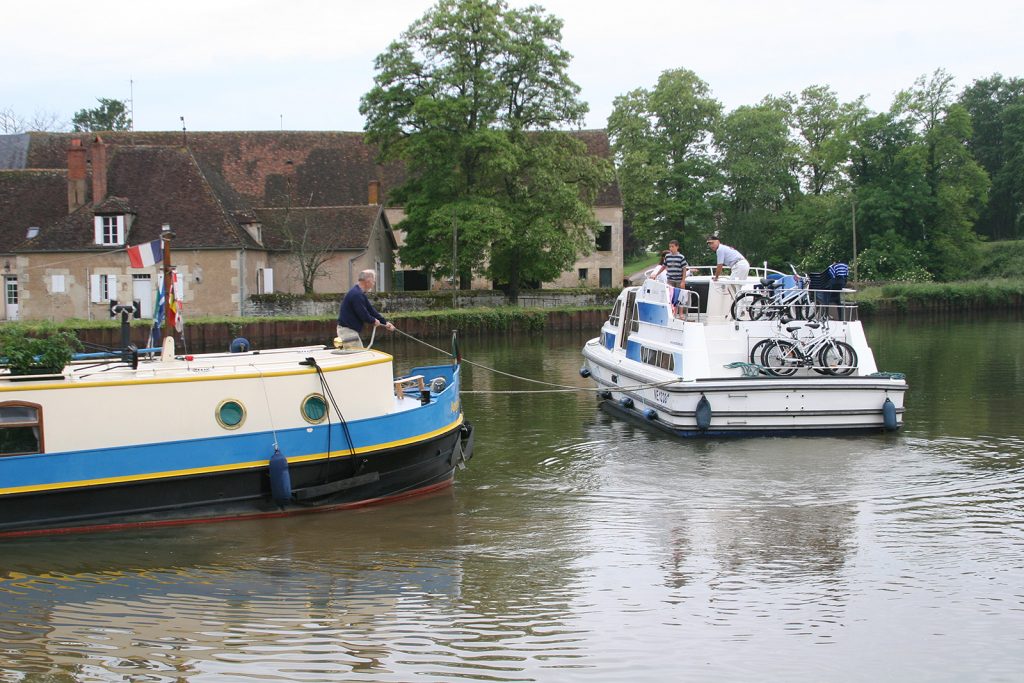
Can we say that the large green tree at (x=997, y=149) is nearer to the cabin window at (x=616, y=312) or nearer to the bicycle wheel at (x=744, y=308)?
the cabin window at (x=616, y=312)

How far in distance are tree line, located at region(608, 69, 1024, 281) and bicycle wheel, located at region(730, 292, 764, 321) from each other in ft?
150

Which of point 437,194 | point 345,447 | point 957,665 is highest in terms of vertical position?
point 437,194

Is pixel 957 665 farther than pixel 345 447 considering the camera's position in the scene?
No

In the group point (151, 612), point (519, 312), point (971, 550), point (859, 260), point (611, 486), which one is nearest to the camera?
point (151, 612)

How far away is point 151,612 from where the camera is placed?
1016 centimetres

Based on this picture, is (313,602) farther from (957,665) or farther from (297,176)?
(297,176)

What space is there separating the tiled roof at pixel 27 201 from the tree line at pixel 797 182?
109 ft

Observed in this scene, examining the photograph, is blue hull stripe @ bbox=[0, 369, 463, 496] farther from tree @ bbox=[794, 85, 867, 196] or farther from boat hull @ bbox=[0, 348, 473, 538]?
tree @ bbox=[794, 85, 867, 196]

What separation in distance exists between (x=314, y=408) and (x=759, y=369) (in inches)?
339

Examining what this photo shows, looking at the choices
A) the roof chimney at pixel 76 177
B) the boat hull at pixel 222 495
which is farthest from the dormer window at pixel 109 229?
the boat hull at pixel 222 495

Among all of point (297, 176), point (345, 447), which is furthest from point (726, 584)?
point (297, 176)

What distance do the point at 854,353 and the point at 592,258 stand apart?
149ft

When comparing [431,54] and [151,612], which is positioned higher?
[431,54]

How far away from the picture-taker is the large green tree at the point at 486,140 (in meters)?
48.1
